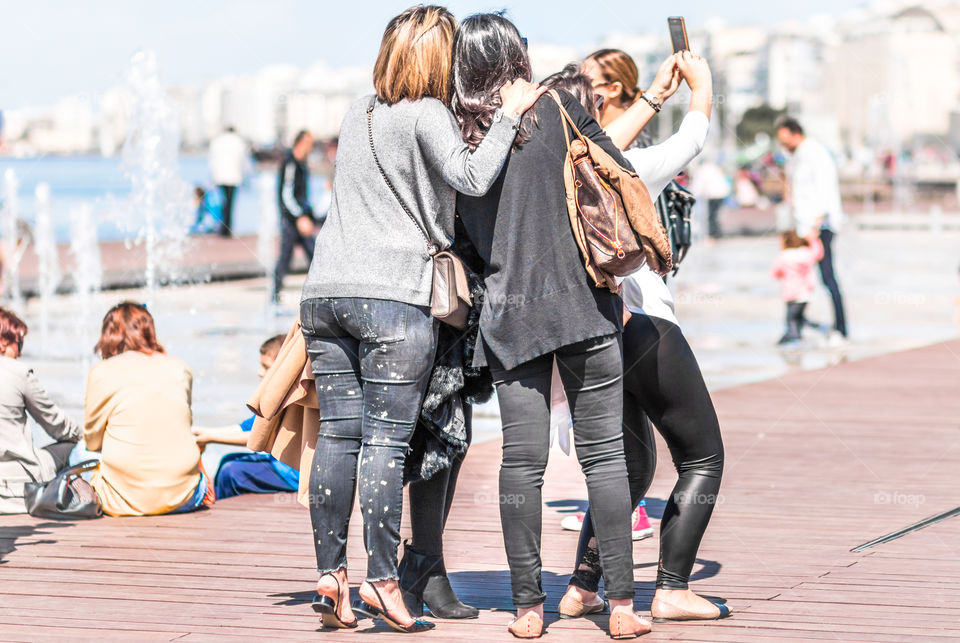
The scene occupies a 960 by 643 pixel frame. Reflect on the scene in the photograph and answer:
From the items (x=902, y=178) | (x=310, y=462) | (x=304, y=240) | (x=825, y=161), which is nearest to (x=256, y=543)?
(x=310, y=462)

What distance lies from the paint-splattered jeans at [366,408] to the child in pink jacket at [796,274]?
824 cm

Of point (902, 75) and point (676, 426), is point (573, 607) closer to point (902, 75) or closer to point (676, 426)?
point (676, 426)

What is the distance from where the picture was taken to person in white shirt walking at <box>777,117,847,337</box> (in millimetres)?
11266

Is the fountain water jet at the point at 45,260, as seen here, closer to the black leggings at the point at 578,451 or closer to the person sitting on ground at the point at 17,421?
the person sitting on ground at the point at 17,421

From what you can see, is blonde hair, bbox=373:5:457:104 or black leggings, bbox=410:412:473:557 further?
black leggings, bbox=410:412:473:557

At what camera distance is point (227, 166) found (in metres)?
24.7

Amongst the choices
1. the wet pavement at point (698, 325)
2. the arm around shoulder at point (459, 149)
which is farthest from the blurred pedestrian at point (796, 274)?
the arm around shoulder at point (459, 149)

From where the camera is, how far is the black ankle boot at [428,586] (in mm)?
4145

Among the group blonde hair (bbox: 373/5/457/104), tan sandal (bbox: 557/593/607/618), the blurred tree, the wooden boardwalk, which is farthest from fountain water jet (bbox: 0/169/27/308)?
the blurred tree

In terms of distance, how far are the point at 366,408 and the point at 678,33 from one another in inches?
56.2

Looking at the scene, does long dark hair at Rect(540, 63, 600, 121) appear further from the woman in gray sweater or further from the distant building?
the distant building

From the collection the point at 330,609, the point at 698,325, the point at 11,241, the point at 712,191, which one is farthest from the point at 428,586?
the point at 712,191

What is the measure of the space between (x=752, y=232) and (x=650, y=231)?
1071 inches

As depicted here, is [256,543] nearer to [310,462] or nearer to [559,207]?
[310,462]
